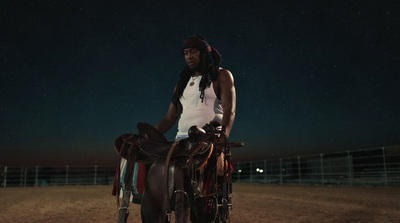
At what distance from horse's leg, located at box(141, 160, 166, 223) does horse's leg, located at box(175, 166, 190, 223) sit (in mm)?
96

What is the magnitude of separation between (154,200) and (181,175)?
0.21 meters

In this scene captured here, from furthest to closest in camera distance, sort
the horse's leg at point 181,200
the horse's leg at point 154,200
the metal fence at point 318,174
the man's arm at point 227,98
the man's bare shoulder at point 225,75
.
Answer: the metal fence at point 318,174 → the man's bare shoulder at point 225,75 → the man's arm at point 227,98 → the horse's leg at point 154,200 → the horse's leg at point 181,200

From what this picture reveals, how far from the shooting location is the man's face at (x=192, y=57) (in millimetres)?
2582

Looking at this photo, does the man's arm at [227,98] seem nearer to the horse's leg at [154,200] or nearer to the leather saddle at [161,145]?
the leather saddle at [161,145]

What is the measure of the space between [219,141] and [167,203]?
0.53 metres

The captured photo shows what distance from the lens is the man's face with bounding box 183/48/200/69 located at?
258cm

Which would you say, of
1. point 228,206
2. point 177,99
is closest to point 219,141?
point 228,206

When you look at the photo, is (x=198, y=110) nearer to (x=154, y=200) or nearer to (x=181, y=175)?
(x=181, y=175)

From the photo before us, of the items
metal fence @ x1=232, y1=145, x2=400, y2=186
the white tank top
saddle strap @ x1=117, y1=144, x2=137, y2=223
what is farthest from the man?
metal fence @ x1=232, y1=145, x2=400, y2=186

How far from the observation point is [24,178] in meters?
18.0

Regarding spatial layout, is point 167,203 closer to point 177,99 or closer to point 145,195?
point 145,195

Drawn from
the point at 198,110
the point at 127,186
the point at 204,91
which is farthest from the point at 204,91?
the point at 127,186

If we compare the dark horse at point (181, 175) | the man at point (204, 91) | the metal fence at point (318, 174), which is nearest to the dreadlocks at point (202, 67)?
the man at point (204, 91)

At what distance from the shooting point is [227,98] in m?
2.39
